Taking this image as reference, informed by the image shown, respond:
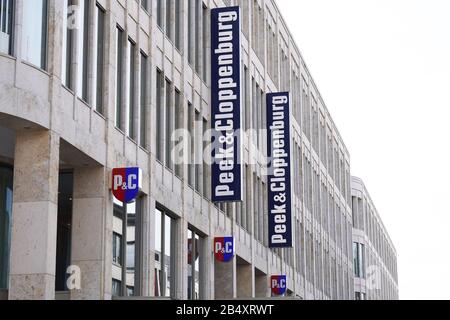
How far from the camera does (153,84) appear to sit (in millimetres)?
32500

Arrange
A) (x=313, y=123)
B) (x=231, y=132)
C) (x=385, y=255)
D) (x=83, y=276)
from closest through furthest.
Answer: (x=83, y=276) < (x=231, y=132) < (x=313, y=123) < (x=385, y=255)

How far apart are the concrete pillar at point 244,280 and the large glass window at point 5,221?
18310mm

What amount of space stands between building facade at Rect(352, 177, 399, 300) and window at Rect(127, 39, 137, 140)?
208 feet

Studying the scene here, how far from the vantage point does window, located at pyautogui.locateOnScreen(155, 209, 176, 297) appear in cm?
3262

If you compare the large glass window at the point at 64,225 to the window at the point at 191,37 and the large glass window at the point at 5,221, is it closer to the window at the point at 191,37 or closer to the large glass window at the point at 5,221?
the large glass window at the point at 5,221

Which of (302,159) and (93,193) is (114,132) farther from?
(302,159)

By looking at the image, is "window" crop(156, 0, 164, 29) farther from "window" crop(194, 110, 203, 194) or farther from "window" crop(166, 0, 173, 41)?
"window" crop(194, 110, 203, 194)

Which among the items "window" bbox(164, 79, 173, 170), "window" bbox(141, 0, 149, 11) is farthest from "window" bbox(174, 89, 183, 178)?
"window" bbox(141, 0, 149, 11)

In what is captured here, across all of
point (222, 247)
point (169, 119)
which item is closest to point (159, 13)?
point (169, 119)

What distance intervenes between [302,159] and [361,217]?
36355 millimetres

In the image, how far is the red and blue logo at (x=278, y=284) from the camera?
4756 cm

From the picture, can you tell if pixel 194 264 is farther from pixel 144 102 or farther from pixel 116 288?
pixel 116 288

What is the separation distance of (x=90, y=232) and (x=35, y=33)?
561 cm

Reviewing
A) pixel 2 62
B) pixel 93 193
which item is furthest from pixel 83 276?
pixel 2 62
